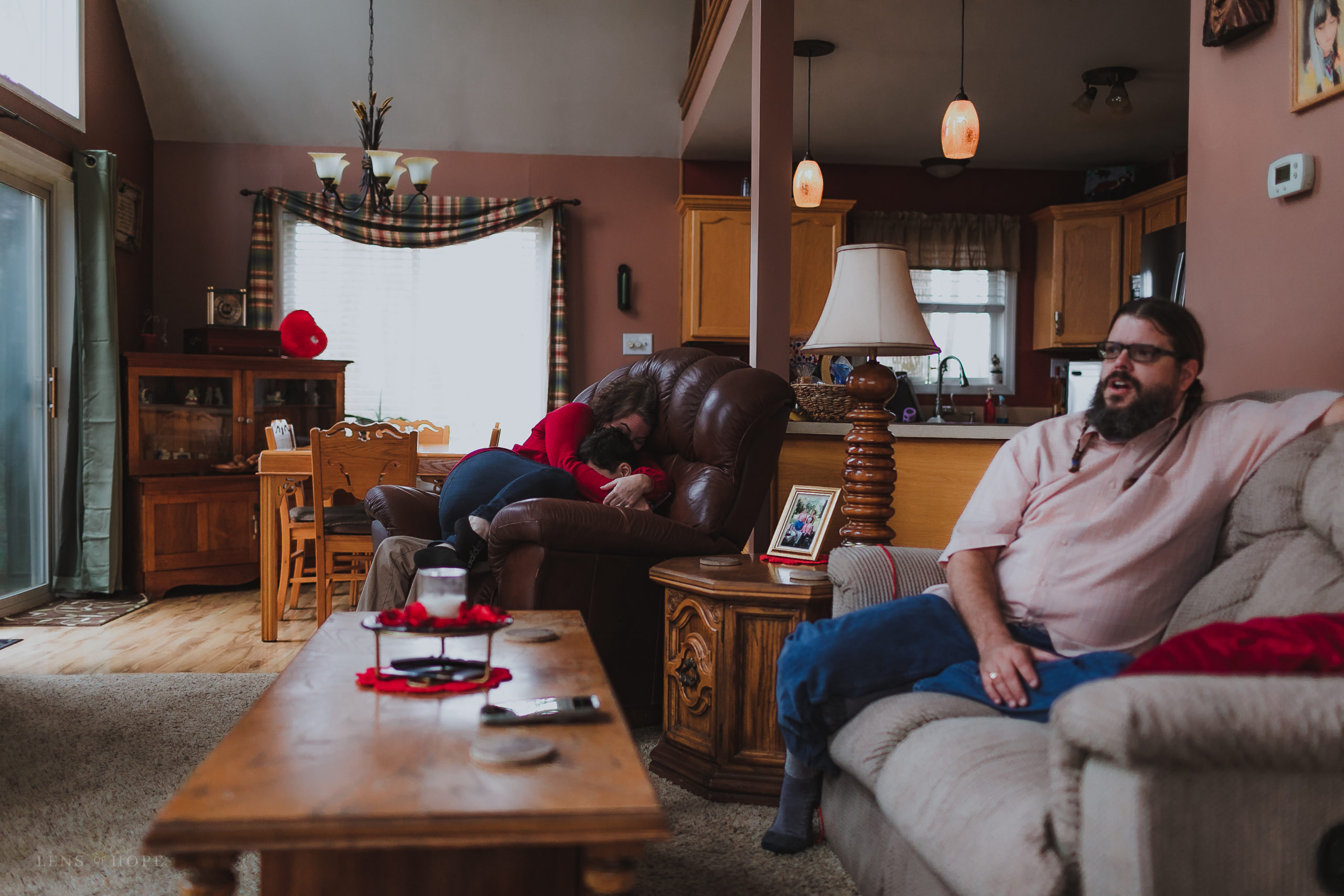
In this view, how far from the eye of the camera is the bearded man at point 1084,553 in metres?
1.65

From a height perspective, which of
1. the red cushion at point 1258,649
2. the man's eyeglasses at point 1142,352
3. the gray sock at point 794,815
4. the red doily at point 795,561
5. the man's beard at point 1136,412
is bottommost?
the gray sock at point 794,815

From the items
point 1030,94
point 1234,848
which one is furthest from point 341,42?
point 1234,848

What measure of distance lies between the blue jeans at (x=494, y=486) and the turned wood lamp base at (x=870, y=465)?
85 centimetres

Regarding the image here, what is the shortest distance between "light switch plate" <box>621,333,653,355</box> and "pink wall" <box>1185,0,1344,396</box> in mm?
3986

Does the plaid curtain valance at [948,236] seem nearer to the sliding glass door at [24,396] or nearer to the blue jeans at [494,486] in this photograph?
the blue jeans at [494,486]

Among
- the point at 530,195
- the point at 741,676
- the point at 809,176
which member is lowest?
the point at 741,676

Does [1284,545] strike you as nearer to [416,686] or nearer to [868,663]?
[868,663]

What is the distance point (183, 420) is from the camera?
5043 millimetres

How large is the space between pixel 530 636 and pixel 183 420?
12.9 feet

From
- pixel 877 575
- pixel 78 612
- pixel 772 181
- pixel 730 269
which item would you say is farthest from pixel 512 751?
pixel 730 269

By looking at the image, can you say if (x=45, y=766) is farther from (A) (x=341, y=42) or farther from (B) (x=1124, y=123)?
(B) (x=1124, y=123)

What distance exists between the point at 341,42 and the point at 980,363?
4285mm

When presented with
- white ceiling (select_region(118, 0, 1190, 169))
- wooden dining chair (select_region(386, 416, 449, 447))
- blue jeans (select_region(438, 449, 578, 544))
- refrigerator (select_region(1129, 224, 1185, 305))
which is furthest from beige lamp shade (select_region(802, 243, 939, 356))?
wooden dining chair (select_region(386, 416, 449, 447))

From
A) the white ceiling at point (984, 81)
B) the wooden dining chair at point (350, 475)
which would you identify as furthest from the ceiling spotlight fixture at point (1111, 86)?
the wooden dining chair at point (350, 475)
